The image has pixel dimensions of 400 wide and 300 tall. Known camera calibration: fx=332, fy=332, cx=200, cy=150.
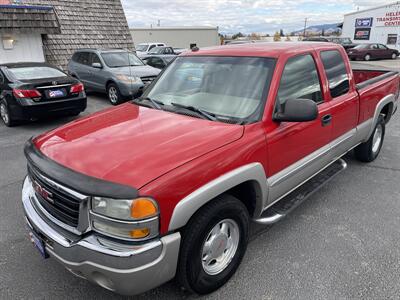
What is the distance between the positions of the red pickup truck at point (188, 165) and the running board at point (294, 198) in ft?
0.07

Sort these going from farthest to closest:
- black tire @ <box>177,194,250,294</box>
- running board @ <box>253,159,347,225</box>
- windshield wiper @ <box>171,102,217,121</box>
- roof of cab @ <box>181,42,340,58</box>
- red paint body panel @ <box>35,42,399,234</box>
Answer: roof of cab @ <box>181,42,340,58</box>
running board @ <box>253,159,347,225</box>
windshield wiper @ <box>171,102,217,121</box>
black tire @ <box>177,194,250,294</box>
red paint body panel @ <box>35,42,399,234</box>

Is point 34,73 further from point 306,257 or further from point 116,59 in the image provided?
point 306,257

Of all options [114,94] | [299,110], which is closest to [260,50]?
[299,110]

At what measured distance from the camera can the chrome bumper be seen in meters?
1.96

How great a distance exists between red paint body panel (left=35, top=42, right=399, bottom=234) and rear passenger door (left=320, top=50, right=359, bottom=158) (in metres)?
0.10

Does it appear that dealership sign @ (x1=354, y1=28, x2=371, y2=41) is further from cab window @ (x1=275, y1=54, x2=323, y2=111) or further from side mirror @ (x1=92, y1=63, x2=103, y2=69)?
cab window @ (x1=275, y1=54, x2=323, y2=111)

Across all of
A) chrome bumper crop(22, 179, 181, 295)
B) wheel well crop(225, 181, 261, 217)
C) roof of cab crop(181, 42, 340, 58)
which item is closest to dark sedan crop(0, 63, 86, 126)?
roof of cab crop(181, 42, 340, 58)

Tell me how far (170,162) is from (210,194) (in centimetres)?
35

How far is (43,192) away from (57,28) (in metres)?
12.2

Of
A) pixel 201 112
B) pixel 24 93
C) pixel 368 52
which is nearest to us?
pixel 201 112

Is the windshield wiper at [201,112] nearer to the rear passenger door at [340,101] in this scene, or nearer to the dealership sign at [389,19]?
the rear passenger door at [340,101]

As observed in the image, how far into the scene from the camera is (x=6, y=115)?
298 inches

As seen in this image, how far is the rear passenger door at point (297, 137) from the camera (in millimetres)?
2877

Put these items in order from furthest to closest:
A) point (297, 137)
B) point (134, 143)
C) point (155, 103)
Result: 1. point (155, 103)
2. point (297, 137)
3. point (134, 143)
